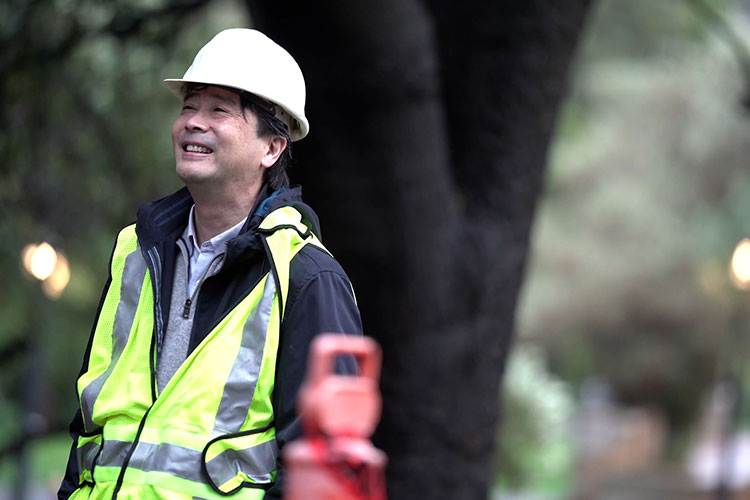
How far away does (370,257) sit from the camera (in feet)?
15.5

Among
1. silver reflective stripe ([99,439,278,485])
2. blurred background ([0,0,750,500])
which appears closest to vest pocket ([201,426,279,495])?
silver reflective stripe ([99,439,278,485])

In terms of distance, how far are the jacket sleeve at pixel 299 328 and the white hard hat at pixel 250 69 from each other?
44 centimetres

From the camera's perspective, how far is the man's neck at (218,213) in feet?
9.19

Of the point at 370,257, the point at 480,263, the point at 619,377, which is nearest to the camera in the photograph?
the point at 370,257

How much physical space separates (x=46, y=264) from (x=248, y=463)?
8.25 m

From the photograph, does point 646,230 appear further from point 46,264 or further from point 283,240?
point 283,240

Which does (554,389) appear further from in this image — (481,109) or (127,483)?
(127,483)

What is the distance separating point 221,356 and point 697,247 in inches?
958

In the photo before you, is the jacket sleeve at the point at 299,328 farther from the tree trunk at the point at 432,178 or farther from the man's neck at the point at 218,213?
the tree trunk at the point at 432,178

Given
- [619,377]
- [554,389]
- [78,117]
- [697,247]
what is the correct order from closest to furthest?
[78,117]
[554,389]
[697,247]
[619,377]

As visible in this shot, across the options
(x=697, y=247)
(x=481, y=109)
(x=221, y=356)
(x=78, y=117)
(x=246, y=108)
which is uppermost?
(x=697, y=247)

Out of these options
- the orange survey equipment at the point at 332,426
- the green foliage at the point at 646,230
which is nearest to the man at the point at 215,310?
the orange survey equipment at the point at 332,426

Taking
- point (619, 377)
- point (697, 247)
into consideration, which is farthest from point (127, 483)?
point (619, 377)

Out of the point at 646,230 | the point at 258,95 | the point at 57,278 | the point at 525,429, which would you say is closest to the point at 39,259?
the point at 57,278
